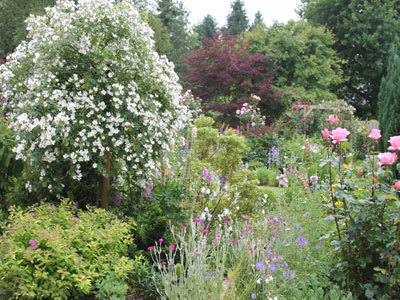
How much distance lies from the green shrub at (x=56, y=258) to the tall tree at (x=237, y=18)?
3111 cm

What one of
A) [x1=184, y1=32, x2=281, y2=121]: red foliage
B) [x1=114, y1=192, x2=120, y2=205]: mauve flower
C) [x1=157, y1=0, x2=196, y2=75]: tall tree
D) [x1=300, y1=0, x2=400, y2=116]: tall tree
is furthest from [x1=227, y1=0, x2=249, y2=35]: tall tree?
[x1=114, y1=192, x2=120, y2=205]: mauve flower

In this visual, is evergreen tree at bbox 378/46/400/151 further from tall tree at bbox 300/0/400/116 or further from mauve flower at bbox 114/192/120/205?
tall tree at bbox 300/0/400/116

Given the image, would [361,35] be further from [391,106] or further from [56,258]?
[56,258]

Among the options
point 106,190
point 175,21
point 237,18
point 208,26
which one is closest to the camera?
point 106,190

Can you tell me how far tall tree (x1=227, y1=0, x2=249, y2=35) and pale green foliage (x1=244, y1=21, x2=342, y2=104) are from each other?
15958mm

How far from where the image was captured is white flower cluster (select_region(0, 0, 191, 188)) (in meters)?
3.00

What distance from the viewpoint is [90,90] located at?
10.1ft

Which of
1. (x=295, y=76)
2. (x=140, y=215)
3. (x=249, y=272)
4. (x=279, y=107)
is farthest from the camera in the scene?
(x=295, y=76)

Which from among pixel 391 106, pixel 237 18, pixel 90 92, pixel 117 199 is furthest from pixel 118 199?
pixel 237 18

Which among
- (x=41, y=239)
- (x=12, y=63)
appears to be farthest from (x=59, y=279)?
(x=12, y=63)

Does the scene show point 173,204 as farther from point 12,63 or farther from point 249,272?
point 12,63

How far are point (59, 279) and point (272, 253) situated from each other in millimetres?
1550

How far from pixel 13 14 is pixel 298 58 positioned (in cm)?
1363

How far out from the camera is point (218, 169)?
15.7 ft
